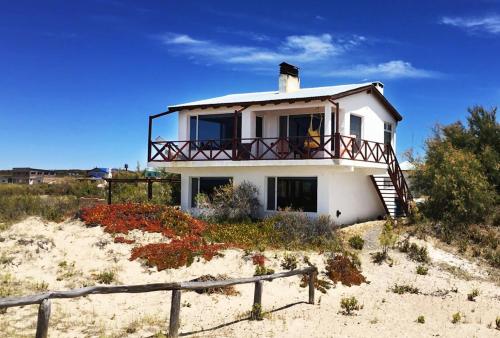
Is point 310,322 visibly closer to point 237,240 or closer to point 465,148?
point 237,240

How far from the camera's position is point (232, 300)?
42.0 feet

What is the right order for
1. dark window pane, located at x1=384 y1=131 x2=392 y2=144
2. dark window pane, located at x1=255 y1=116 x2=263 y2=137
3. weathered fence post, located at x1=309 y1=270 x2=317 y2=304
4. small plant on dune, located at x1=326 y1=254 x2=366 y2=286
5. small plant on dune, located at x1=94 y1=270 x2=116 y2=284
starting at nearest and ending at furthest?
weathered fence post, located at x1=309 y1=270 x2=317 y2=304 < small plant on dune, located at x1=94 y1=270 x2=116 y2=284 < small plant on dune, located at x1=326 y1=254 x2=366 y2=286 < dark window pane, located at x1=255 y1=116 x2=263 y2=137 < dark window pane, located at x1=384 y1=131 x2=392 y2=144

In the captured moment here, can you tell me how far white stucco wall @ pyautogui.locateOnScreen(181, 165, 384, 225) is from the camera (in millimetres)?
20047

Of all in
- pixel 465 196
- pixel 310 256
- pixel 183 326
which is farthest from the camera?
pixel 465 196

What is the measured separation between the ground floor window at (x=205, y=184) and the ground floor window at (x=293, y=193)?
209 cm

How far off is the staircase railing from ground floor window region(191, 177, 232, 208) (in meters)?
7.17

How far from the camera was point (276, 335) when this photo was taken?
966cm

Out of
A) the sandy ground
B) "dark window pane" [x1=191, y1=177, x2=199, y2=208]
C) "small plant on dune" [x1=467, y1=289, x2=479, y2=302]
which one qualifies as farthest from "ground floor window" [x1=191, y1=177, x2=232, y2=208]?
"small plant on dune" [x1=467, y1=289, x2=479, y2=302]

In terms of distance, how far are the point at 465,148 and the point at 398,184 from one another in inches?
133

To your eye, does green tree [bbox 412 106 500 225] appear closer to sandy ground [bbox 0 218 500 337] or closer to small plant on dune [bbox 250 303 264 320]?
sandy ground [bbox 0 218 500 337]

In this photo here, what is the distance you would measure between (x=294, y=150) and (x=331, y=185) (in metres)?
2.02

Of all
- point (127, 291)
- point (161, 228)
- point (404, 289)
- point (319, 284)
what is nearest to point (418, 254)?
point (404, 289)

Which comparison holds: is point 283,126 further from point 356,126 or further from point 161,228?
point 161,228

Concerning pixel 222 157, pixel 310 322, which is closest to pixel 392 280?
pixel 310 322
